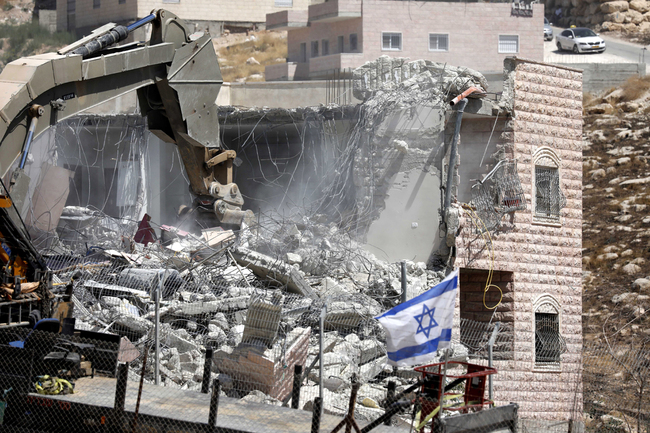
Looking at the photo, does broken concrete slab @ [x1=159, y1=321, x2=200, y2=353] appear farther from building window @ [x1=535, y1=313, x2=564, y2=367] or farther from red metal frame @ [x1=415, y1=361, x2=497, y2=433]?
building window @ [x1=535, y1=313, x2=564, y2=367]

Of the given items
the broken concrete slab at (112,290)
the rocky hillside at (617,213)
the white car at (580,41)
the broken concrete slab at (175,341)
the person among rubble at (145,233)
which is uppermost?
the white car at (580,41)

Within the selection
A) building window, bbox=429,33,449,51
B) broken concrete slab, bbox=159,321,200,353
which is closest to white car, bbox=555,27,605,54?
building window, bbox=429,33,449,51

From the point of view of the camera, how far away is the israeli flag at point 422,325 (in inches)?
312

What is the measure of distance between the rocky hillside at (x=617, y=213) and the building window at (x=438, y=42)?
8481mm

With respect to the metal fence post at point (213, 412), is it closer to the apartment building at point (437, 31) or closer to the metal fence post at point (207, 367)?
the metal fence post at point (207, 367)

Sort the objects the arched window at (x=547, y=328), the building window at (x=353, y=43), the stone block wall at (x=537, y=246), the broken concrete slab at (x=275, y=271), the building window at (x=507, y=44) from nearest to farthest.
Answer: the broken concrete slab at (x=275, y=271), the stone block wall at (x=537, y=246), the arched window at (x=547, y=328), the building window at (x=507, y=44), the building window at (x=353, y=43)

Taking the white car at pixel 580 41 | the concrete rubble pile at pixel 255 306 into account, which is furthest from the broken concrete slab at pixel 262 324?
the white car at pixel 580 41

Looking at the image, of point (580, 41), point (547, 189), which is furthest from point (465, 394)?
point (580, 41)

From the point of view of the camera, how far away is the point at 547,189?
18.5 m

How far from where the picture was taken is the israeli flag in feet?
26.0

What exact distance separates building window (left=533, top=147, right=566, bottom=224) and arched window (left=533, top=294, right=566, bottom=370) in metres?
1.91

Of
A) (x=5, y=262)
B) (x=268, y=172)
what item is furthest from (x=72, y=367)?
(x=268, y=172)

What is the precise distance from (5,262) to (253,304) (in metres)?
3.49

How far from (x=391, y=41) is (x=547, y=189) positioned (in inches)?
1027
